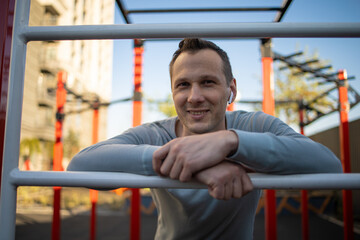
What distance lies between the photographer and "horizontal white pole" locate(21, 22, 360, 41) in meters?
0.52

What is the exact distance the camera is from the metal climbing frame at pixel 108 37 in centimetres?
48

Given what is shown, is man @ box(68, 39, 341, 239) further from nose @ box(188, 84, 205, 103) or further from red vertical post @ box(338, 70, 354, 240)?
red vertical post @ box(338, 70, 354, 240)

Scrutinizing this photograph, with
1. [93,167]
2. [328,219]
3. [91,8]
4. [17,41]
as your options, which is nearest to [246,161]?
[93,167]

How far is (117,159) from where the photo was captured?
25.3 inches

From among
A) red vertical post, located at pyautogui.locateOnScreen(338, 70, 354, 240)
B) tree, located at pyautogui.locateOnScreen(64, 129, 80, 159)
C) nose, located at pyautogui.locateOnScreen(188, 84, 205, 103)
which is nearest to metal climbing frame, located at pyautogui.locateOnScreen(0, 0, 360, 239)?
nose, located at pyautogui.locateOnScreen(188, 84, 205, 103)

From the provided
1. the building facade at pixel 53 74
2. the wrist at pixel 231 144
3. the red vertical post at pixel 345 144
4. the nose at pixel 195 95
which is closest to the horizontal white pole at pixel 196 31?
the wrist at pixel 231 144

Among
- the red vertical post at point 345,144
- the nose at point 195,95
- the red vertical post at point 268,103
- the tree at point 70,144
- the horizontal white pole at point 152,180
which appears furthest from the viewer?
the tree at point 70,144

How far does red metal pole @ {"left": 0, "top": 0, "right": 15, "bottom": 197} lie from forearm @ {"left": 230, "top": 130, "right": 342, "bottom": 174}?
510mm

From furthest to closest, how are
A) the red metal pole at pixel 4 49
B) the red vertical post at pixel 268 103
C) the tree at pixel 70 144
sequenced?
the tree at pixel 70 144
the red vertical post at pixel 268 103
the red metal pole at pixel 4 49

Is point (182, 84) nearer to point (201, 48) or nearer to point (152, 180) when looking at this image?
point (201, 48)

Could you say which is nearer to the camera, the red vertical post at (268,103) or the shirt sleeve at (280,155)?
the shirt sleeve at (280,155)

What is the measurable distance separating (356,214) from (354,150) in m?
1.41

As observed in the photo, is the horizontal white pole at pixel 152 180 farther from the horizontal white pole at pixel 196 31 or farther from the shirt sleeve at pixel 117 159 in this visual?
the horizontal white pole at pixel 196 31

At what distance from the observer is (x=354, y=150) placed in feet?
19.3
